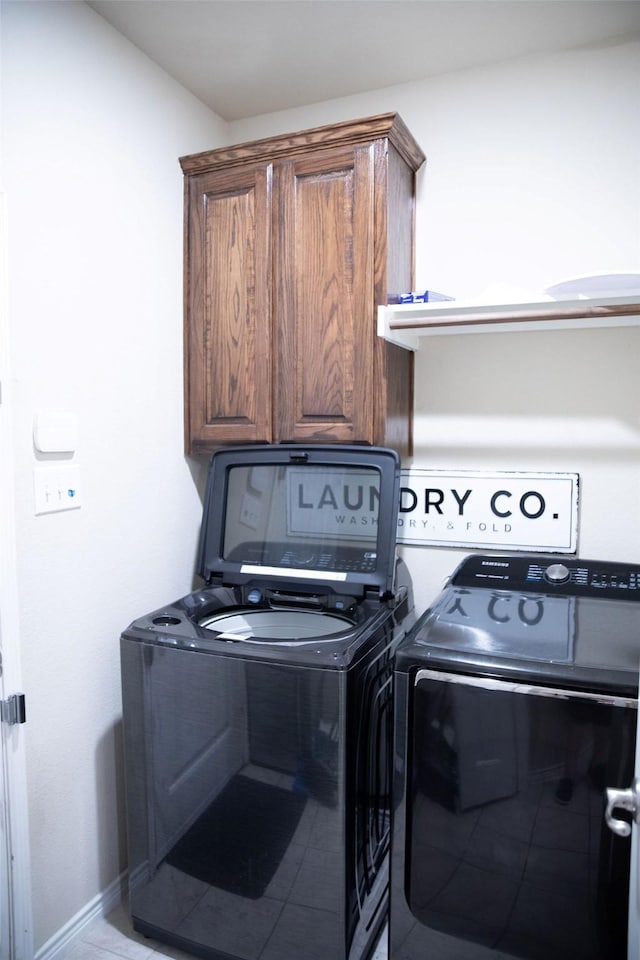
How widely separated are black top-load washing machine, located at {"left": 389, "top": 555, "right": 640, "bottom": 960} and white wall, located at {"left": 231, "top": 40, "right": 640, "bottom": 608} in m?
0.68

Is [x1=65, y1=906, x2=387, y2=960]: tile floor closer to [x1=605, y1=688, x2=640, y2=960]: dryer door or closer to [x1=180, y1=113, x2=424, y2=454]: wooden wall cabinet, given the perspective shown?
[x1=605, y1=688, x2=640, y2=960]: dryer door

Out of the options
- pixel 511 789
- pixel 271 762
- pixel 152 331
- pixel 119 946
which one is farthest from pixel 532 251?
pixel 119 946

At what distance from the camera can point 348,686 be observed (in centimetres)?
151

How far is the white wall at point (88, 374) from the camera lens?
5.29 feet

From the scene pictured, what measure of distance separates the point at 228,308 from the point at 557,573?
1359 millimetres

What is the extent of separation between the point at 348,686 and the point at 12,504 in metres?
0.94

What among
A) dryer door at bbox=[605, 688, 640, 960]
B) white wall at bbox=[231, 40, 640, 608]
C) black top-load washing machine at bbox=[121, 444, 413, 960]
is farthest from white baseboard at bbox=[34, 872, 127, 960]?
dryer door at bbox=[605, 688, 640, 960]

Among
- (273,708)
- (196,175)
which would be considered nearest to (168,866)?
(273,708)

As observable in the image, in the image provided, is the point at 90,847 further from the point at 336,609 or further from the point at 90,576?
the point at 336,609

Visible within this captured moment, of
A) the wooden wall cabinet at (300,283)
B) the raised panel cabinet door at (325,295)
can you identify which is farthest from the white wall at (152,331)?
the raised panel cabinet door at (325,295)

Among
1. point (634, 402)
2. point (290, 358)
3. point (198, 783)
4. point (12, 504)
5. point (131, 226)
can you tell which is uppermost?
point (131, 226)

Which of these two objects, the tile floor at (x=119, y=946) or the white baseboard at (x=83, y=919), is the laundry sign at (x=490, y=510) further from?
the white baseboard at (x=83, y=919)

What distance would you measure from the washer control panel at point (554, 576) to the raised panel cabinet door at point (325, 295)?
1.80ft

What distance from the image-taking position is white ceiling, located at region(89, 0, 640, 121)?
1768 mm
